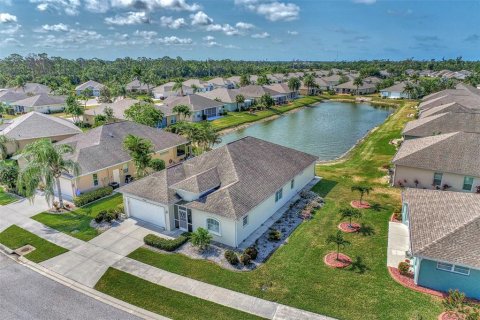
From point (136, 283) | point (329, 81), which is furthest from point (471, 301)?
point (329, 81)

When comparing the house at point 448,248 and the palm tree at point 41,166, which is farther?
the palm tree at point 41,166

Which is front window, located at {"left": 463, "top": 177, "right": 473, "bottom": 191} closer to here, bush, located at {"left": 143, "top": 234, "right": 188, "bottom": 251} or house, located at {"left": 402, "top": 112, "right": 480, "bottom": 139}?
house, located at {"left": 402, "top": 112, "right": 480, "bottom": 139}

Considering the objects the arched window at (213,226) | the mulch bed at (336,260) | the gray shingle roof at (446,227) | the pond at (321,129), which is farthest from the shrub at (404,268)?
the pond at (321,129)

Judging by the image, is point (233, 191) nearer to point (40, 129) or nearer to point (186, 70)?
point (40, 129)

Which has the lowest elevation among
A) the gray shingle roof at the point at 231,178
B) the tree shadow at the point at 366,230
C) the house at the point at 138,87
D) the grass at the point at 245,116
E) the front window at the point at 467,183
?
the tree shadow at the point at 366,230

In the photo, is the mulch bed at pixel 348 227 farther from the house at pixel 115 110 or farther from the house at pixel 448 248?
the house at pixel 115 110

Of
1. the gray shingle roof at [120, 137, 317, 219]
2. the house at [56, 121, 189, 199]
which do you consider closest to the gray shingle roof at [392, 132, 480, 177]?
the gray shingle roof at [120, 137, 317, 219]

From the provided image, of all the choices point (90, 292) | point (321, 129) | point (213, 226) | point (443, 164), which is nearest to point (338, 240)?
point (213, 226)

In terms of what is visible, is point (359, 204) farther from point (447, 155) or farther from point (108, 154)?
point (108, 154)
